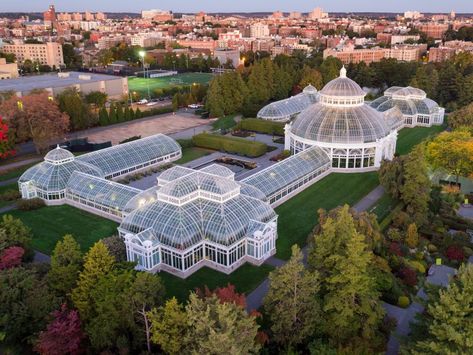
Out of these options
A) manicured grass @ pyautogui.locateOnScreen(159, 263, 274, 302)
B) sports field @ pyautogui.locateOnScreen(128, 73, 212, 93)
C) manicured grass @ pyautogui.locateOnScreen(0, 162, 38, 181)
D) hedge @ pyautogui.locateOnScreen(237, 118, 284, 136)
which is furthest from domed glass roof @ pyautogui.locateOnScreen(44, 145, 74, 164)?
sports field @ pyautogui.locateOnScreen(128, 73, 212, 93)

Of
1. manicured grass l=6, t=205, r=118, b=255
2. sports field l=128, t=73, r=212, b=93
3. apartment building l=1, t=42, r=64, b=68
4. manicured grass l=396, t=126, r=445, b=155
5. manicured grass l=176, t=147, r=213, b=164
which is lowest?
manicured grass l=6, t=205, r=118, b=255

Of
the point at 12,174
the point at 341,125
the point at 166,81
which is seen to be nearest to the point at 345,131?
the point at 341,125

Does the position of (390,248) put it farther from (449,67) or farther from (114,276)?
(449,67)

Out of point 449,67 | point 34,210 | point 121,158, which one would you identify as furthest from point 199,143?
point 449,67

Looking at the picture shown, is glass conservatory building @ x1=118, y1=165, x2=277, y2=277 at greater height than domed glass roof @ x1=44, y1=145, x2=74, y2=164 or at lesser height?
lesser

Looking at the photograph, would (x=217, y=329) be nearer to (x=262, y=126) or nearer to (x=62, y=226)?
(x=62, y=226)

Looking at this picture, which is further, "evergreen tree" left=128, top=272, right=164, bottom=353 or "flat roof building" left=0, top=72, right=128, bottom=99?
"flat roof building" left=0, top=72, right=128, bottom=99

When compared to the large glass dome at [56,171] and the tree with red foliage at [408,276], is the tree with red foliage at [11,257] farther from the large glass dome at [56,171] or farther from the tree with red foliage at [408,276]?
the tree with red foliage at [408,276]

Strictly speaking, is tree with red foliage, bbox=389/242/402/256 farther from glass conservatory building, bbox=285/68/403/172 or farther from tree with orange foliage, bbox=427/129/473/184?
glass conservatory building, bbox=285/68/403/172
